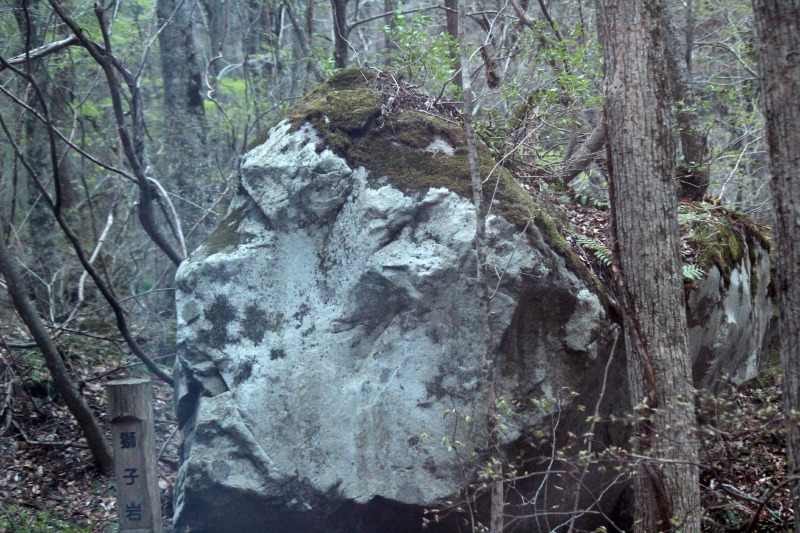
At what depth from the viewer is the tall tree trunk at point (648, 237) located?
14.3 ft

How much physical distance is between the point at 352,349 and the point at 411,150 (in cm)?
162

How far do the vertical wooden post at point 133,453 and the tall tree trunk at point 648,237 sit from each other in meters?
3.19

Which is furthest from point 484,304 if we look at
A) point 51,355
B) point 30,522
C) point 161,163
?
point 161,163

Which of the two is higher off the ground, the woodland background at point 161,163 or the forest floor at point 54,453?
the woodland background at point 161,163

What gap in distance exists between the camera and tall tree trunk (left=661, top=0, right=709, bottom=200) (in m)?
7.39

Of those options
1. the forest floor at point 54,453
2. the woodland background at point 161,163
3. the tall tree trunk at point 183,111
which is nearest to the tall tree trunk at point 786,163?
the woodland background at point 161,163

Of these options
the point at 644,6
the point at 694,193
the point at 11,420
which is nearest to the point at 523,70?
the point at 694,193

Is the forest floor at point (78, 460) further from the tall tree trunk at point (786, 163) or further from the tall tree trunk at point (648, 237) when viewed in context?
the tall tree trunk at point (786, 163)

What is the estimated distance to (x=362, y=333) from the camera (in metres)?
4.89

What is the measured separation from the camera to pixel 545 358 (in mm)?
4785

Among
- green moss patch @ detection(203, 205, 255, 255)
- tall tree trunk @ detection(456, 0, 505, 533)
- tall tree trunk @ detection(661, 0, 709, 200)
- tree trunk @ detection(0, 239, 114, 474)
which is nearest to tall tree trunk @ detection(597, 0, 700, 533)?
tall tree trunk @ detection(456, 0, 505, 533)

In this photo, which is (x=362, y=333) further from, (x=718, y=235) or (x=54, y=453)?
(x=718, y=235)

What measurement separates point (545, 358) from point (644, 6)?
99.9 inches

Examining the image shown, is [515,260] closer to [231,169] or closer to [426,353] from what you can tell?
[426,353]
